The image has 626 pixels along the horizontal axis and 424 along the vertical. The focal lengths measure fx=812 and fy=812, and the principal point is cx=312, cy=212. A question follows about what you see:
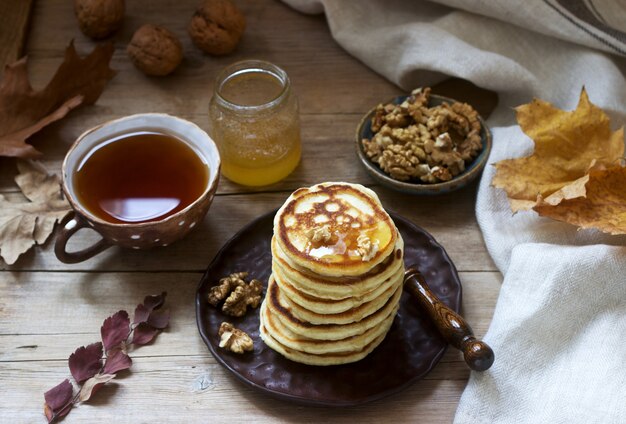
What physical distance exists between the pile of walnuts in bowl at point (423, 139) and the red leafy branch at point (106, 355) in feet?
1.76

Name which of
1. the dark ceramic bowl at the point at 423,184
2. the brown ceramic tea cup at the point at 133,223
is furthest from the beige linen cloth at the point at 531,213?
the brown ceramic tea cup at the point at 133,223

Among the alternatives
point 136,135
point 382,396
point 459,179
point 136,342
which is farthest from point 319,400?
point 136,135

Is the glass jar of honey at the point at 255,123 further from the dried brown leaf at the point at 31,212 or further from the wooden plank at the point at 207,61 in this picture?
the dried brown leaf at the point at 31,212

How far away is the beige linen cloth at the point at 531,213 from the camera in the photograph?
135cm

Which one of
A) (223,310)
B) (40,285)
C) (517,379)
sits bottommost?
(40,285)

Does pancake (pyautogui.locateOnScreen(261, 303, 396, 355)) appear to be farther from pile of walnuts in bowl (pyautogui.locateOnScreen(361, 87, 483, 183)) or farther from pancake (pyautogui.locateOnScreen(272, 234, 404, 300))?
pile of walnuts in bowl (pyautogui.locateOnScreen(361, 87, 483, 183))

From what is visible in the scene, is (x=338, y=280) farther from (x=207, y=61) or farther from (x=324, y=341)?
(x=207, y=61)

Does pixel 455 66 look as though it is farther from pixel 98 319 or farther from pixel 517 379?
pixel 98 319

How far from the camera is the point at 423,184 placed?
64.9 inches

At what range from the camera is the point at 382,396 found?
4.37 feet

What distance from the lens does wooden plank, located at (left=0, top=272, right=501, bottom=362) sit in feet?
4.81

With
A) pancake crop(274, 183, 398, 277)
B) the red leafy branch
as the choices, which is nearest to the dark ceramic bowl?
pancake crop(274, 183, 398, 277)

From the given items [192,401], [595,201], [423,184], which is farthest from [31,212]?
[595,201]

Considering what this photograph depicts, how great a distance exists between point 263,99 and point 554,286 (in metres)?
0.74
